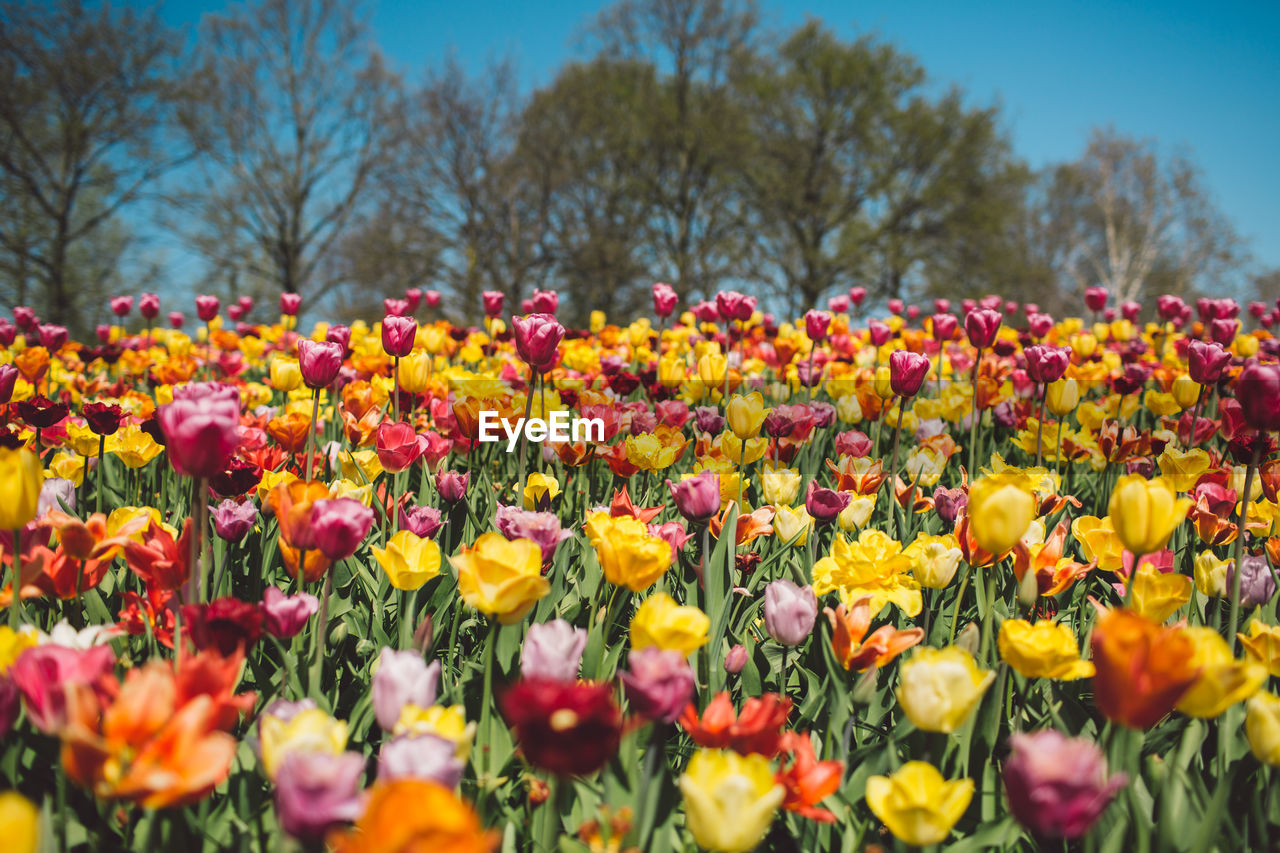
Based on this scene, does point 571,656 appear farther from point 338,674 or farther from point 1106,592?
point 1106,592

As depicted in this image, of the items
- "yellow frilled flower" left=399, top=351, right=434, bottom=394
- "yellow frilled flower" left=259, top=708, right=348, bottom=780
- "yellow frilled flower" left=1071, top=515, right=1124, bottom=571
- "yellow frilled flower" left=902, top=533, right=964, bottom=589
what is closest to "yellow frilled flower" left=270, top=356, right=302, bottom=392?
"yellow frilled flower" left=399, top=351, right=434, bottom=394

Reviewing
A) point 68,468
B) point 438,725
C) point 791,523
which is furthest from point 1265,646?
point 68,468

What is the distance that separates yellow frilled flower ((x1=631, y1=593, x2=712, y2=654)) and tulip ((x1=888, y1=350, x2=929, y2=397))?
1.26m

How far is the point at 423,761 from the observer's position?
0.77 m

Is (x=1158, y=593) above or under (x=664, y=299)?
A: under

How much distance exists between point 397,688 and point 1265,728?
1125 millimetres

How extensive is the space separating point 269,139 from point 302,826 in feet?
75.3

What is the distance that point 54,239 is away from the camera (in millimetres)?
17031

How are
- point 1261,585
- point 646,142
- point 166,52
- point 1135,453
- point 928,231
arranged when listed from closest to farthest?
point 1261,585
point 1135,453
point 166,52
point 646,142
point 928,231

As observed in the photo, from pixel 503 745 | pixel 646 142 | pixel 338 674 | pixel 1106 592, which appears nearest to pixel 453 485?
pixel 338 674

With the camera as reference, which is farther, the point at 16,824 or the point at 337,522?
the point at 337,522

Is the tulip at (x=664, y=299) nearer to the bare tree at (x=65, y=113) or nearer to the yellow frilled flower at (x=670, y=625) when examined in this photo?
the yellow frilled flower at (x=670, y=625)

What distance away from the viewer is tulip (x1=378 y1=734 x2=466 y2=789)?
76 centimetres

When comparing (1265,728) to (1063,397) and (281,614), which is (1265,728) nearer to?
(281,614)
